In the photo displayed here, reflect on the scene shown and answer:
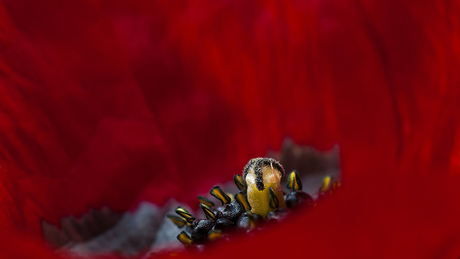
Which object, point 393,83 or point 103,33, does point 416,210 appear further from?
point 103,33

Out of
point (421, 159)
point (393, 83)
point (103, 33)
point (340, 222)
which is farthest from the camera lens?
point (103, 33)

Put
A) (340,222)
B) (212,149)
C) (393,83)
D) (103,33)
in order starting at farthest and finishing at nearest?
(212,149) → (103,33) → (393,83) → (340,222)

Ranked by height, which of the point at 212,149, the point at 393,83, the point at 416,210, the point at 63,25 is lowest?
the point at 416,210

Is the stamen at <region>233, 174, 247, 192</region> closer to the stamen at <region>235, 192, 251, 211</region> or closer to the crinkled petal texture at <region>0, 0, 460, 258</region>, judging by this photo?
the stamen at <region>235, 192, 251, 211</region>

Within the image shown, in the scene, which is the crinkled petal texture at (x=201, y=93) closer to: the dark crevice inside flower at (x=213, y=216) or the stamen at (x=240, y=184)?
the dark crevice inside flower at (x=213, y=216)

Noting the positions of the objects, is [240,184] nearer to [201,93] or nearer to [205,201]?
[205,201]

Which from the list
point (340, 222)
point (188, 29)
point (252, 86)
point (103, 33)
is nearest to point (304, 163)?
point (252, 86)
